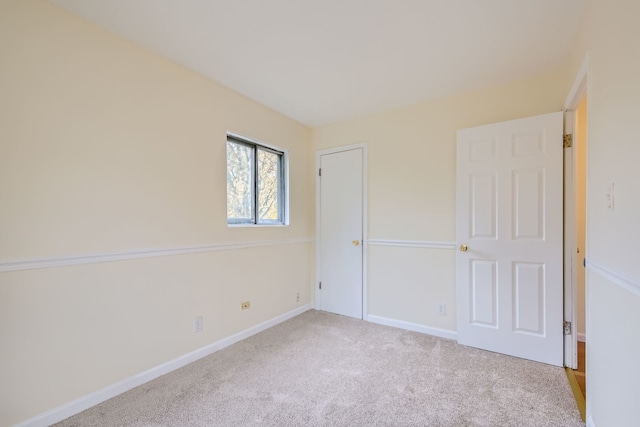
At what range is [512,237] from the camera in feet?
7.95

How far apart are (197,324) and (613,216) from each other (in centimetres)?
277

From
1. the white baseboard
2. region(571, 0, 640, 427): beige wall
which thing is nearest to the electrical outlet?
the white baseboard

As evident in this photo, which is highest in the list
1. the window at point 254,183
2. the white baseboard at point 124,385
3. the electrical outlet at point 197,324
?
the window at point 254,183

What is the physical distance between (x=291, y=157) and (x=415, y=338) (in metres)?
2.43

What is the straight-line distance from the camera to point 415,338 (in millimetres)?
2809

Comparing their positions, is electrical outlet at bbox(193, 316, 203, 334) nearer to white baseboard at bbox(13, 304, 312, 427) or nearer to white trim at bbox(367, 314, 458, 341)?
white baseboard at bbox(13, 304, 312, 427)

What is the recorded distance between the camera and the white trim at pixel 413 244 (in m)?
2.83

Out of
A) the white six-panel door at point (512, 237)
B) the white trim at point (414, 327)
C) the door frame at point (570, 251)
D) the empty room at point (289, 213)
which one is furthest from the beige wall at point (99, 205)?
the door frame at point (570, 251)

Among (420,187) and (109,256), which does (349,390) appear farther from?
(420,187)

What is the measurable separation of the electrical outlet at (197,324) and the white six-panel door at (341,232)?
5.36 ft

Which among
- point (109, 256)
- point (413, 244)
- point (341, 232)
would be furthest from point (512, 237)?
point (109, 256)

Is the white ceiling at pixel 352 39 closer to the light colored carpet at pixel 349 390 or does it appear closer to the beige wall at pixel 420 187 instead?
the beige wall at pixel 420 187

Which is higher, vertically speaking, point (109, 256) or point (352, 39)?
point (352, 39)

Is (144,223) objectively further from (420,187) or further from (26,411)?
(420,187)
